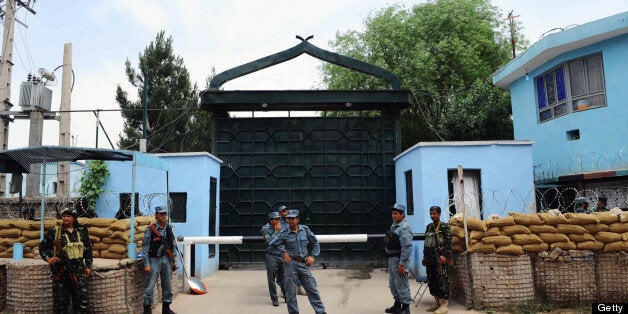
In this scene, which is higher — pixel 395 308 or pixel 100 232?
pixel 100 232

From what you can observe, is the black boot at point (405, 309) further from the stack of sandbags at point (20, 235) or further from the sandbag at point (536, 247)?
the stack of sandbags at point (20, 235)

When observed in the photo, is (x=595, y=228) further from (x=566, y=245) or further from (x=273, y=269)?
(x=273, y=269)

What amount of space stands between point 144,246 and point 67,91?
10369 mm

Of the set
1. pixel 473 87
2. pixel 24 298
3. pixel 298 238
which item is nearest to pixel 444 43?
pixel 473 87

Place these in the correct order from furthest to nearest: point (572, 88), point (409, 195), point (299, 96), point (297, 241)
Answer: point (299, 96) → point (572, 88) → point (409, 195) → point (297, 241)

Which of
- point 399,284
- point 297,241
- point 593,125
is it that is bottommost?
point 399,284

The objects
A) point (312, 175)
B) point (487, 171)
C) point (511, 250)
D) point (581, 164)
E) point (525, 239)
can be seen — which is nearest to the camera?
point (511, 250)

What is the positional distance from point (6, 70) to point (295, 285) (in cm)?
1419

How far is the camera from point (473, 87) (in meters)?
21.0

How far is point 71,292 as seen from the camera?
6.45 meters

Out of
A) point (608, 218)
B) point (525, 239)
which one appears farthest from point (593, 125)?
point (525, 239)

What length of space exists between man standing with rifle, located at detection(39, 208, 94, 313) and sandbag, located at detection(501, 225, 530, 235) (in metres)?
6.44

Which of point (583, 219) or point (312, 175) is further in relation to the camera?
point (312, 175)

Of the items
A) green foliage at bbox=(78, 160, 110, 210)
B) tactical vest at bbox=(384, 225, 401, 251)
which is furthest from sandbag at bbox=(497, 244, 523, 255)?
green foliage at bbox=(78, 160, 110, 210)
